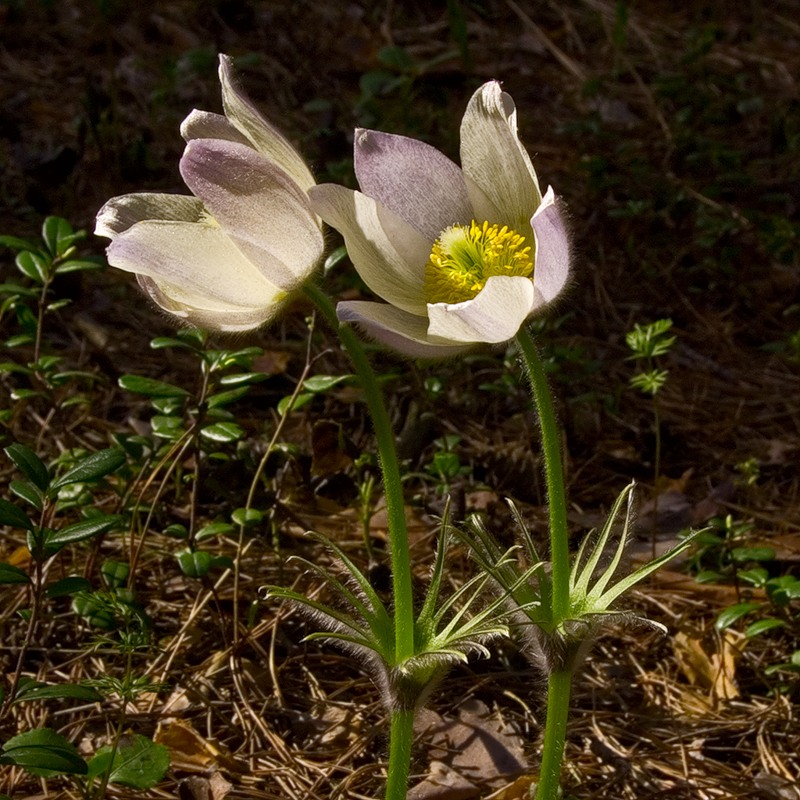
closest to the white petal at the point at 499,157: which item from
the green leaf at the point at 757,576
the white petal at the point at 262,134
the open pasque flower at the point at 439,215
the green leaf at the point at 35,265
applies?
the open pasque flower at the point at 439,215

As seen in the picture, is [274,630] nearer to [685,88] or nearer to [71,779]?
[71,779]

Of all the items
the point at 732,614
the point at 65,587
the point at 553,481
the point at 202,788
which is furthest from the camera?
the point at 732,614

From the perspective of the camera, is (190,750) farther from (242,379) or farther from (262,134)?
(262,134)

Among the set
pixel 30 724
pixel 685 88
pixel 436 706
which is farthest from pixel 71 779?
pixel 685 88

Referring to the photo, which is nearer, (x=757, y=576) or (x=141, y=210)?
(x=141, y=210)

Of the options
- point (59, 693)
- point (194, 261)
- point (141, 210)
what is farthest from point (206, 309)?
point (59, 693)

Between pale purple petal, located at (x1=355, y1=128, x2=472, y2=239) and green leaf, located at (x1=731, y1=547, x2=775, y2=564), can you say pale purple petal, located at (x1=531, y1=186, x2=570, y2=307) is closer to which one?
pale purple petal, located at (x1=355, y1=128, x2=472, y2=239)

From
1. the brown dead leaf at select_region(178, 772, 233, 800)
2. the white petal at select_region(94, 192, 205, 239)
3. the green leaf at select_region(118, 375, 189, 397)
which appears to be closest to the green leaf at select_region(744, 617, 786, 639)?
the brown dead leaf at select_region(178, 772, 233, 800)

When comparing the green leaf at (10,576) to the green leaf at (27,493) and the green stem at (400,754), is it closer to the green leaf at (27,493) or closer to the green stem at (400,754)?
the green leaf at (27,493)
